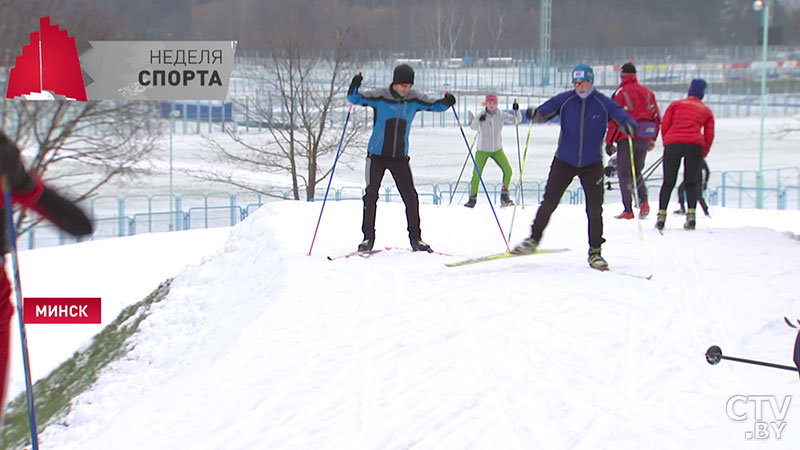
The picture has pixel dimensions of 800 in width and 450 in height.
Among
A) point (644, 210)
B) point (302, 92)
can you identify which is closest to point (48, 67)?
point (302, 92)

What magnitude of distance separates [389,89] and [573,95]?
1.43 metres

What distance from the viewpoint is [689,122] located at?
877cm

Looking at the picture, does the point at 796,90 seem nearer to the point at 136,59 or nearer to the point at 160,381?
the point at 136,59

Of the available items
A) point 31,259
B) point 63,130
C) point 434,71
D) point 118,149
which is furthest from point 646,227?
point 434,71

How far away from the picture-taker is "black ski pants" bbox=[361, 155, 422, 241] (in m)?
7.30

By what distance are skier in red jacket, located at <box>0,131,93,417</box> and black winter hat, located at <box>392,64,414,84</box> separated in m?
4.30

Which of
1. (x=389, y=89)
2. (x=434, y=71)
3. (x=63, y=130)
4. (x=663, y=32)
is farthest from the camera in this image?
(x=434, y=71)

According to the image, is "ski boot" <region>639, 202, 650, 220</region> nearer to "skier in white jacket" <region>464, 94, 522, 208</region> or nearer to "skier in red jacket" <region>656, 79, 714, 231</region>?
"skier in red jacket" <region>656, 79, 714, 231</region>

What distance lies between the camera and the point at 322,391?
4434mm

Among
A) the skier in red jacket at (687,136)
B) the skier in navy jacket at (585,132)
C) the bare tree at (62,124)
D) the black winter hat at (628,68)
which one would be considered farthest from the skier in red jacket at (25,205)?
the bare tree at (62,124)

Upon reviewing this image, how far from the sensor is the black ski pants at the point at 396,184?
287 inches

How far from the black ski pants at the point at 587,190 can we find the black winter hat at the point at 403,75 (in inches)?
50.8

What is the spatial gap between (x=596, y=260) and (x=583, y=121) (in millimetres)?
1038

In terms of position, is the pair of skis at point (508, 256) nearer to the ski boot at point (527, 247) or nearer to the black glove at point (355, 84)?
the ski boot at point (527, 247)
